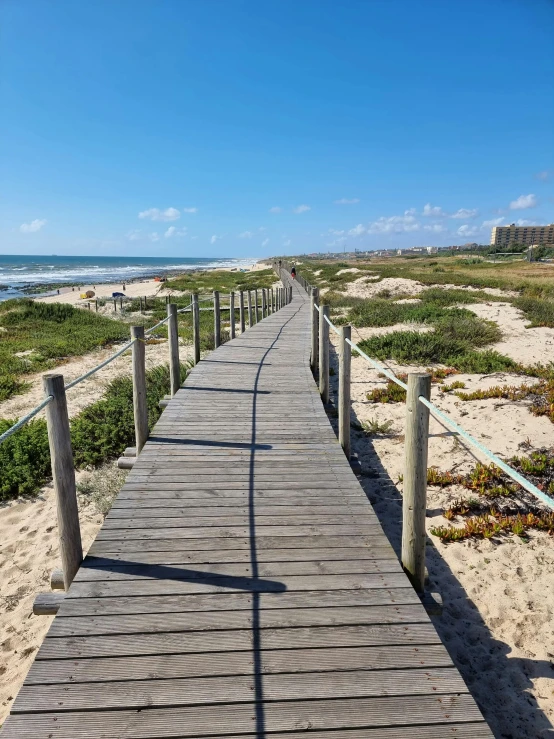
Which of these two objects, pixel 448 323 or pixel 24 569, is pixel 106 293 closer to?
pixel 448 323

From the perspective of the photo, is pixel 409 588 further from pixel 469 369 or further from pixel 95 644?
pixel 469 369

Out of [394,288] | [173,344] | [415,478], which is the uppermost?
[394,288]

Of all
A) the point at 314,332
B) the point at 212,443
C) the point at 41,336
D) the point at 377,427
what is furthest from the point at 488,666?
the point at 41,336

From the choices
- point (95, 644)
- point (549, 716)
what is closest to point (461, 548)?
point (549, 716)

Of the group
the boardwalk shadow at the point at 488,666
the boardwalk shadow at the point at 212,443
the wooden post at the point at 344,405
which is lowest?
the boardwalk shadow at the point at 488,666

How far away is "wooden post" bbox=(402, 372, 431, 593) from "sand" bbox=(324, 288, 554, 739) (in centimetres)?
86

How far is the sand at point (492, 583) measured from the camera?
10.3ft

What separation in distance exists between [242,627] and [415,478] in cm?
140

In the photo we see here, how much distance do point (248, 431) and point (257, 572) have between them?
2656mm

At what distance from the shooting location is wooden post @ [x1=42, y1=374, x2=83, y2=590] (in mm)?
3000

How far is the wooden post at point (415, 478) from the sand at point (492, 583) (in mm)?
862

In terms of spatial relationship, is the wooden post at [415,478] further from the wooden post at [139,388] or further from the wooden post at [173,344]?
the wooden post at [173,344]

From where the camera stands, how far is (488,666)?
133 inches

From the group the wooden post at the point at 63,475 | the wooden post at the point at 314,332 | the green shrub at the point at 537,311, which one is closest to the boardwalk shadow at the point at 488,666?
the wooden post at the point at 63,475
